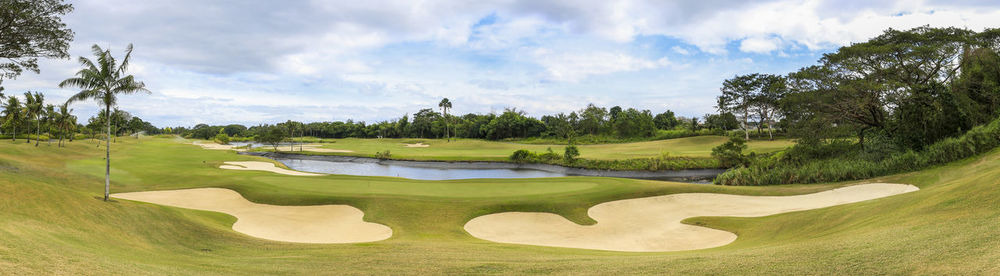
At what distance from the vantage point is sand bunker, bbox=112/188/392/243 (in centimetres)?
1220

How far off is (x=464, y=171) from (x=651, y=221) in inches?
1144

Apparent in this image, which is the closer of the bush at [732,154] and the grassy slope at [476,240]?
the grassy slope at [476,240]

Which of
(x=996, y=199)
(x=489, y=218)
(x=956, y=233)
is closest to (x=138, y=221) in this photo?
(x=489, y=218)

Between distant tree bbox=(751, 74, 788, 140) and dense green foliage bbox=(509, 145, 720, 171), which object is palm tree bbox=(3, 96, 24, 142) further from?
distant tree bbox=(751, 74, 788, 140)

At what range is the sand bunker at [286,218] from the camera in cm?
1220

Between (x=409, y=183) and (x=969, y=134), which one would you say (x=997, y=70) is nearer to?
(x=969, y=134)

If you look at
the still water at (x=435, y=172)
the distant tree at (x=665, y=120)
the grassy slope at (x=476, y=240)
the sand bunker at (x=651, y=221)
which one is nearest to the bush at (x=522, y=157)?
the still water at (x=435, y=172)

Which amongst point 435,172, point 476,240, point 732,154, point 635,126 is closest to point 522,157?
point 435,172

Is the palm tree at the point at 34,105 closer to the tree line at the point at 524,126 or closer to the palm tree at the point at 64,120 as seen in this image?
the palm tree at the point at 64,120

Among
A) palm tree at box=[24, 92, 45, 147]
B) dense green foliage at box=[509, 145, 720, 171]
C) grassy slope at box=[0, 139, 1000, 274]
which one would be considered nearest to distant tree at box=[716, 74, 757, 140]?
dense green foliage at box=[509, 145, 720, 171]

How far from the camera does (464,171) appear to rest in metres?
41.3

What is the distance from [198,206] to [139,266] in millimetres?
12596

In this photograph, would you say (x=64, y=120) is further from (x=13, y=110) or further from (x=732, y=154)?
(x=732, y=154)

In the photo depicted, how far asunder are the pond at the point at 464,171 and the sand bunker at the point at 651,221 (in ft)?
55.0
